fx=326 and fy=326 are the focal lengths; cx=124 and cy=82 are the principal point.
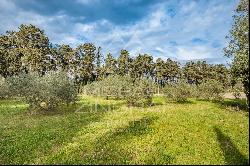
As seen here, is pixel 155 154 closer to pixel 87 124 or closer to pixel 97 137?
pixel 97 137

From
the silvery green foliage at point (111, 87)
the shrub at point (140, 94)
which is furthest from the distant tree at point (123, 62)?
the shrub at point (140, 94)

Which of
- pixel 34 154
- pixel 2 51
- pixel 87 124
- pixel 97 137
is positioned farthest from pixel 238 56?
pixel 2 51

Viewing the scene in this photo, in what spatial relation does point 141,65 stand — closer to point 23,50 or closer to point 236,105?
point 23,50

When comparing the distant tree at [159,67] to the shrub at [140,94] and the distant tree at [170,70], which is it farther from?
the shrub at [140,94]

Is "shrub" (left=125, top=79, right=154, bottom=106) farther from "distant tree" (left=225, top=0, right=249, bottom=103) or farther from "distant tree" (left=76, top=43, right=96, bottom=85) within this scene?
"distant tree" (left=76, top=43, right=96, bottom=85)

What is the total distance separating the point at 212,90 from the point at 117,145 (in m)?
47.5

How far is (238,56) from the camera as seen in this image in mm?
39594

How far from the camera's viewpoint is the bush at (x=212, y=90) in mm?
64000

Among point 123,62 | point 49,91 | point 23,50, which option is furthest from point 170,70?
point 49,91

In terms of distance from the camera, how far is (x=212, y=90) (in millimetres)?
65000

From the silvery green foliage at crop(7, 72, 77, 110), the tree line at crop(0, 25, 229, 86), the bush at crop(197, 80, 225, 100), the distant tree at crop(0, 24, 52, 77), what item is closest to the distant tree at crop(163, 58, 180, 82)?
the tree line at crop(0, 25, 229, 86)

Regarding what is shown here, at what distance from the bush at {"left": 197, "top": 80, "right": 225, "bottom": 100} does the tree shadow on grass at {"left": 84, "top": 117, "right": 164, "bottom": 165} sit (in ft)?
127

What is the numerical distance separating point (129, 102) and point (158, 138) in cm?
2948

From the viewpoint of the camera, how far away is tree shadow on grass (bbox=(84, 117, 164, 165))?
18.0 m
